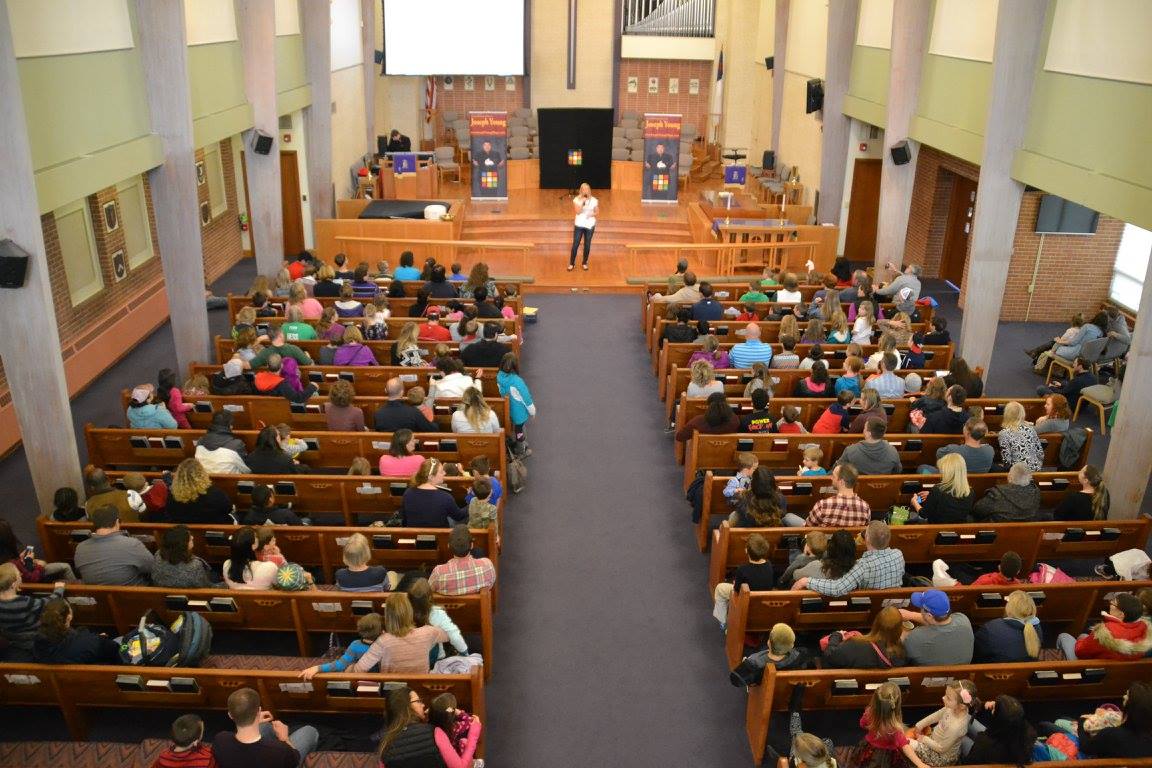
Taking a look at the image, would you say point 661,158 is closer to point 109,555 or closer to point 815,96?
point 815,96

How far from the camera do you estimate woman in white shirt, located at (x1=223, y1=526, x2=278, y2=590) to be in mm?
5715

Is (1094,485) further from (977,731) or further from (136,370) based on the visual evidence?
(136,370)

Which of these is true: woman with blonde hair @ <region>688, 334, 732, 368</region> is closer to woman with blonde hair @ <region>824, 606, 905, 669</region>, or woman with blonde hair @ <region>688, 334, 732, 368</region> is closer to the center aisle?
the center aisle

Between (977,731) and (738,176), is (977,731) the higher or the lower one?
the lower one

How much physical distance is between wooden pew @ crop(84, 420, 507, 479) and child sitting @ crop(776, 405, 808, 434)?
7.93 feet

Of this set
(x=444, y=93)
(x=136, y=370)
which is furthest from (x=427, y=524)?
(x=444, y=93)

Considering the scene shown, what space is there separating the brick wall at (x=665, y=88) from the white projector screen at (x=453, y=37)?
3287mm

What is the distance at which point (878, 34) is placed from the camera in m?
14.5

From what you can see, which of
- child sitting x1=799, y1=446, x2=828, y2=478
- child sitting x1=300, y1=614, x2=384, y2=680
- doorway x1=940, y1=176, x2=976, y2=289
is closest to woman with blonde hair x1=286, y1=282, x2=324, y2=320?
child sitting x1=300, y1=614, x2=384, y2=680

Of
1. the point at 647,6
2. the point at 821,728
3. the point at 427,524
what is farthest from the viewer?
the point at 647,6

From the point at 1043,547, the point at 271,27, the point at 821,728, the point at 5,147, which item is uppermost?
→ the point at 271,27

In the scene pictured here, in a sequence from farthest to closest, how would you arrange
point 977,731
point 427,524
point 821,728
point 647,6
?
point 647,6, point 427,524, point 821,728, point 977,731

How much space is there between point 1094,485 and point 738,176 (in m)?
12.6

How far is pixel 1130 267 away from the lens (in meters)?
12.5
